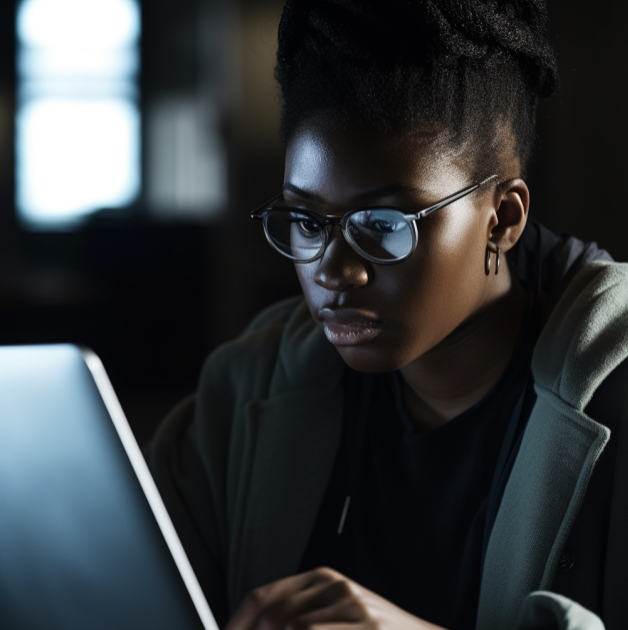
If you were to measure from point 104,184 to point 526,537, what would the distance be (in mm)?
4297

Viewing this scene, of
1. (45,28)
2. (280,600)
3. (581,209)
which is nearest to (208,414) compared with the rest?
(280,600)

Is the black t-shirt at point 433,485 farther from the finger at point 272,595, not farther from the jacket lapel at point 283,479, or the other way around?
the finger at point 272,595

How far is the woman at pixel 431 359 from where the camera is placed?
34.9 inches

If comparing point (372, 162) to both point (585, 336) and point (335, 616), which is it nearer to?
point (585, 336)

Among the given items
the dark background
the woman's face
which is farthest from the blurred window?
the woman's face

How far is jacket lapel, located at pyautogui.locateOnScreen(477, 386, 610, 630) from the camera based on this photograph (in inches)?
34.9

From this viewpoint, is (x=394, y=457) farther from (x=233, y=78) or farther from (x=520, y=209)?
(x=233, y=78)

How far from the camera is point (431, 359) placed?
3.51 feet

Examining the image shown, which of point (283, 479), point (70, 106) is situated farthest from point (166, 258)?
point (283, 479)

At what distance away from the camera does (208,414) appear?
121 centimetres

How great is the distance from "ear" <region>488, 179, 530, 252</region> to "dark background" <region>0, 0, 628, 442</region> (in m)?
3.61

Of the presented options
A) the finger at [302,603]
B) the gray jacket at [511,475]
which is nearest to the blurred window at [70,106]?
the gray jacket at [511,475]

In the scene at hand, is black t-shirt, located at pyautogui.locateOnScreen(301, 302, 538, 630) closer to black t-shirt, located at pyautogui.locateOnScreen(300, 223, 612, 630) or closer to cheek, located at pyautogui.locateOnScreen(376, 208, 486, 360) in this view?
black t-shirt, located at pyautogui.locateOnScreen(300, 223, 612, 630)

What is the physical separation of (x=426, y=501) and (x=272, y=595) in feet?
1.24
